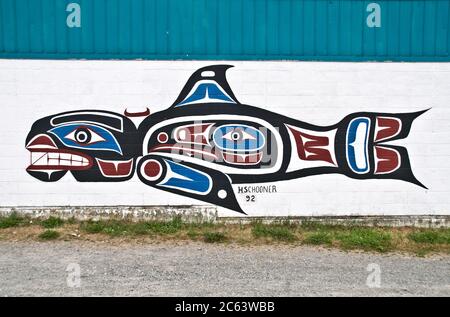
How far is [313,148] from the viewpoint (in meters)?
9.25

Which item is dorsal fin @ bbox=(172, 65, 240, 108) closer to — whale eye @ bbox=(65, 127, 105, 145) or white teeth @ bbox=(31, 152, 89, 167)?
whale eye @ bbox=(65, 127, 105, 145)

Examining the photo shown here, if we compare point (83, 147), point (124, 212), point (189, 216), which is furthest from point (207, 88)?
point (124, 212)

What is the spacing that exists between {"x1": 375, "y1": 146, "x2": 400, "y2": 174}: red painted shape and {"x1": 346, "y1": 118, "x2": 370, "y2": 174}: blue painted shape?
0.72 ft

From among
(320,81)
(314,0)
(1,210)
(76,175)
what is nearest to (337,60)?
(320,81)

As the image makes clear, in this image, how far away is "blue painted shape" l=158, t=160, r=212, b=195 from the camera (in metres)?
9.14

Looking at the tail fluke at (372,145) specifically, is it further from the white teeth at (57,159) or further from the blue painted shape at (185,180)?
the white teeth at (57,159)

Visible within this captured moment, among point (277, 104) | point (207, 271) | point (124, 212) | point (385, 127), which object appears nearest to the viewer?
point (207, 271)

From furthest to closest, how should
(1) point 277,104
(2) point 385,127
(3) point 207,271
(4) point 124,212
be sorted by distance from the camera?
(2) point 385,127, (1) point 277,104, (4) point 124,212, (3) point 207,271

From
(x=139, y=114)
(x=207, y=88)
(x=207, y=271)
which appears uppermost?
(x=207, y=88)

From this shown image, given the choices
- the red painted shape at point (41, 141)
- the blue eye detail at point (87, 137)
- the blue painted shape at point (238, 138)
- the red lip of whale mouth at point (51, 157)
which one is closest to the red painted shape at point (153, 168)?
the blue eye detail at point (87, 137)

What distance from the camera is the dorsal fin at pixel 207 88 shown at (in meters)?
9.09

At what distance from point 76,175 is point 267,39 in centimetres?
461

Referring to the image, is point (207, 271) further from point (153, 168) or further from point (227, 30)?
point (227, 30)

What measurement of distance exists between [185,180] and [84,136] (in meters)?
2.16
